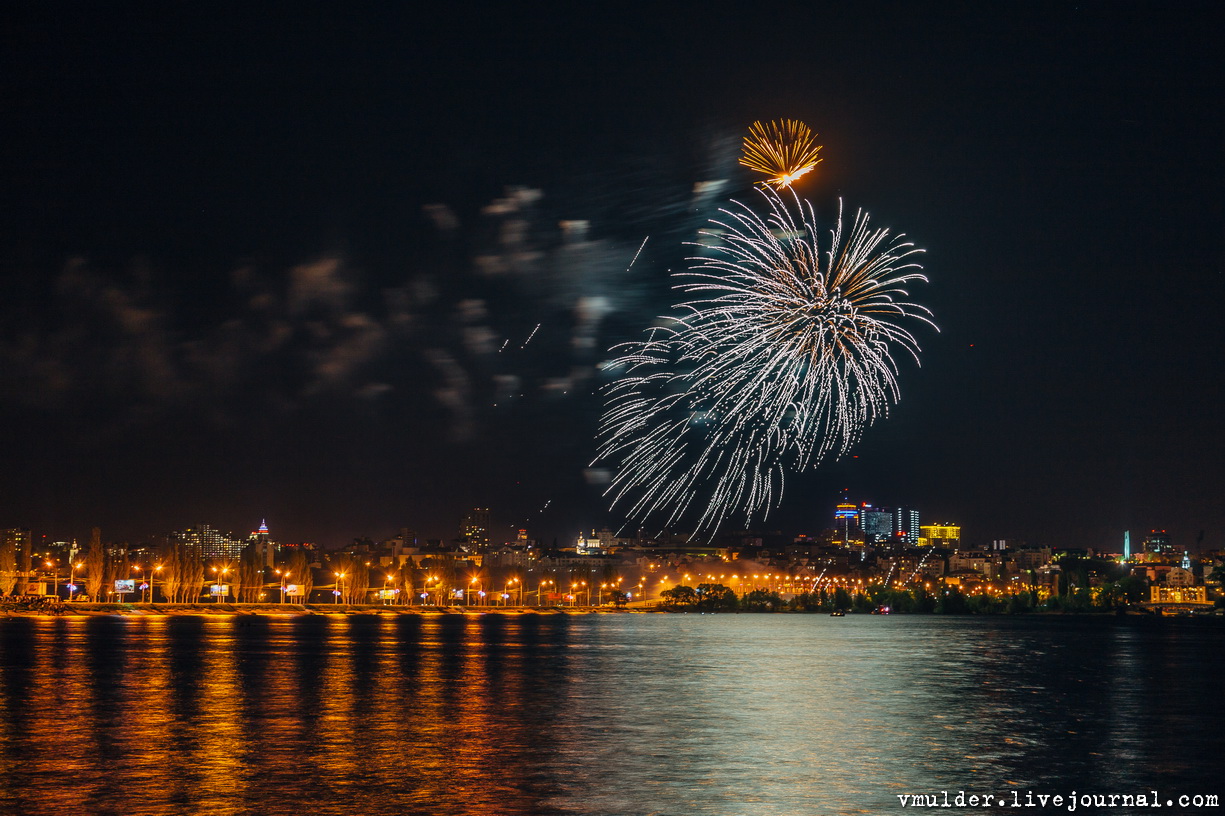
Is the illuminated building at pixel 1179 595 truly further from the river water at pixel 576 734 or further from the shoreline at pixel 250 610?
the river water at pixel 576 734

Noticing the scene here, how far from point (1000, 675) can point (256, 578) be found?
113535 mm

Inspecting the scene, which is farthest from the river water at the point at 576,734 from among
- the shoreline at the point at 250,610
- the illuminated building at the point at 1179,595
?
the illuminated building at the point at 1179,595

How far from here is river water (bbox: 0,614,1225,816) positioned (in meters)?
16.7

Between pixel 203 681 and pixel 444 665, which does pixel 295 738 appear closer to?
pixel 203 681

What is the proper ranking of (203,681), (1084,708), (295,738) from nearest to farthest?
(295,738) < (1084,708) < (203,681)

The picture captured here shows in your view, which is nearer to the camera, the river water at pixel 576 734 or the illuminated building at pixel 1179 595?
the river water at pixel 576 734

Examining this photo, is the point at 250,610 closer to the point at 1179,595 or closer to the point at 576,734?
the point at 576,734

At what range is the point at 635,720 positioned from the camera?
26.4 metres

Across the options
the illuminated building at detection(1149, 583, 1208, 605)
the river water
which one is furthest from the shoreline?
the illuminated building at detection(1149, 583, 1208, 605)

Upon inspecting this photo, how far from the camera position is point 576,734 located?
23.9 metres

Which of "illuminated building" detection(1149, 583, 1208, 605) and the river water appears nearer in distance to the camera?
the river water

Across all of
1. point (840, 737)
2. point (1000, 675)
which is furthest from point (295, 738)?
point (1000, 675)

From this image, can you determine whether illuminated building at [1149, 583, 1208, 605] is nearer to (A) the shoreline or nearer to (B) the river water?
(A) the shoreline

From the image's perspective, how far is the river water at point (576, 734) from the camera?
658 inches
